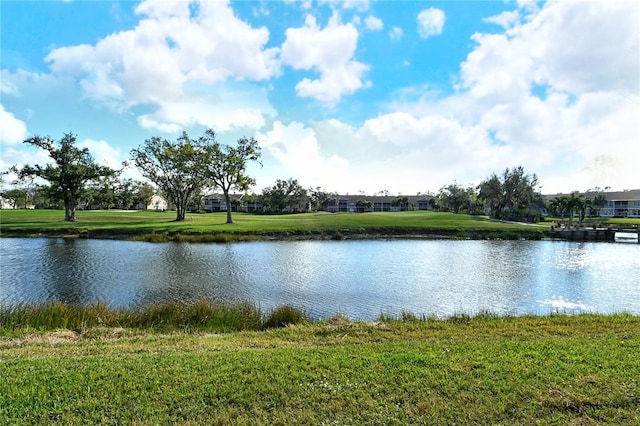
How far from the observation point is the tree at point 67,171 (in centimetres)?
4966

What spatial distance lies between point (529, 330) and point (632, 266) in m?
23.8

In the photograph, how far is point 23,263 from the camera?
2312 cm

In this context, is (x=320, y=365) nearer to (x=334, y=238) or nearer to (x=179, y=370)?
(x=179, y=370)

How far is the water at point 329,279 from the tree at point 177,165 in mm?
21742

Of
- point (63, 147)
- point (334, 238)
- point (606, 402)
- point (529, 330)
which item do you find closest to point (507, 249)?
point (334, 238)

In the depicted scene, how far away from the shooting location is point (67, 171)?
164ft

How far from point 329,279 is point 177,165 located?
4047 centimetres

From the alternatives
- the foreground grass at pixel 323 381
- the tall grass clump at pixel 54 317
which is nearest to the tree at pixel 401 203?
the tall grass clump at pixel 54 317

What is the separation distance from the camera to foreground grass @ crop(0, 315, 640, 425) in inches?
197

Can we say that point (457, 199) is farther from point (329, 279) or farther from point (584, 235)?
point (329, 279)

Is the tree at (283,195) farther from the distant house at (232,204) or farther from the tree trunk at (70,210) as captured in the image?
the tree trunk at (70,210)

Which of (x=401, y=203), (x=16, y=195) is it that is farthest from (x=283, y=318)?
(x=401, y=203)

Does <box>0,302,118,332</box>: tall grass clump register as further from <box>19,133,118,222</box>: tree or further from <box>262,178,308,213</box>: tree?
<box>262,178,308,213</box>: tree

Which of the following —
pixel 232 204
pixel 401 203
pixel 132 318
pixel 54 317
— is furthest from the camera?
pixel 401 203
